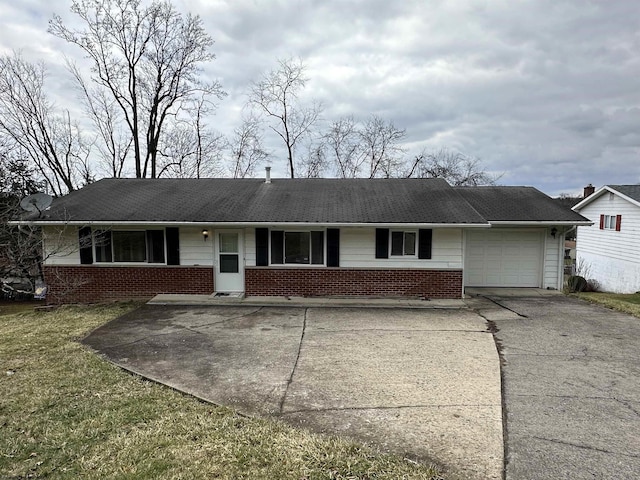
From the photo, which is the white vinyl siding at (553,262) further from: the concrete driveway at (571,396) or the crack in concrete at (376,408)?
the crack in concrete at (376,408)

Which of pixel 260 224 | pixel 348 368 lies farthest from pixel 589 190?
pixel 348 368

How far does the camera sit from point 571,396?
15.8ft

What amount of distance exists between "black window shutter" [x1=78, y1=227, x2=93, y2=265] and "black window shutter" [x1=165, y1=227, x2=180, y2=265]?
2.11 meters

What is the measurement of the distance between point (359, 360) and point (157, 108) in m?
22.9

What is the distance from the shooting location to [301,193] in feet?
41.9

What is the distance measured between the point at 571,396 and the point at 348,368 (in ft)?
9.57

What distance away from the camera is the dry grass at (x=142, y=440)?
10.8 ft

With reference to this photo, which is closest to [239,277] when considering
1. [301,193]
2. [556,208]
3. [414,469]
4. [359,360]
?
[301,193]

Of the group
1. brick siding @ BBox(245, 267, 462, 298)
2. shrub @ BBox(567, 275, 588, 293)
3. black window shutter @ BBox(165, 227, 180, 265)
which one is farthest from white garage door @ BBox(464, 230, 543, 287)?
black window shutter @ BBox(165, 227, 180, 265)

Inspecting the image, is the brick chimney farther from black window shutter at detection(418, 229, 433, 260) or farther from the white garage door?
black window shutter at detection(418, 229, 433, 260)

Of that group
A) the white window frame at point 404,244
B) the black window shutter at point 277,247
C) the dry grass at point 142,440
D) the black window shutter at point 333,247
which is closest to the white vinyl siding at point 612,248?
the white window frame at point 404,244

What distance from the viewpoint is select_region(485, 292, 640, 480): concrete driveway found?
3445mm

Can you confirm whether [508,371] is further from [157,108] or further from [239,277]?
[157,108]

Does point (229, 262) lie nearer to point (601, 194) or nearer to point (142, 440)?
point (142, 440)
